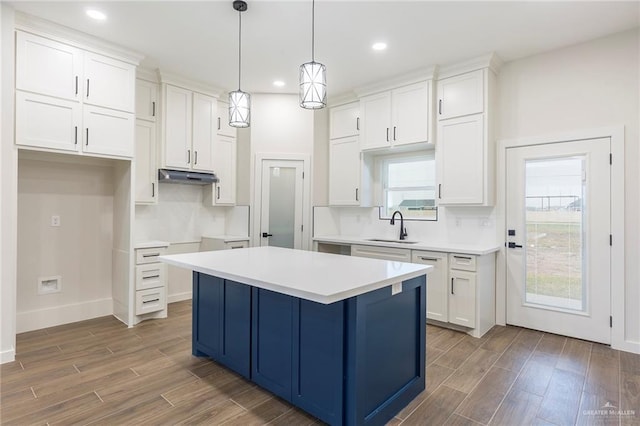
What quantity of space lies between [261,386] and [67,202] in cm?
311

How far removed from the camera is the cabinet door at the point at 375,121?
4429mm

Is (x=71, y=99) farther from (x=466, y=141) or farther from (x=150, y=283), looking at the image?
(x=466, y=141)

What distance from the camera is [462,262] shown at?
3.56m

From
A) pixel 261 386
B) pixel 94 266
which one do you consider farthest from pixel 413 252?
pixel 94 266

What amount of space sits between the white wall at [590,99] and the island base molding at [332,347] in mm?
2304

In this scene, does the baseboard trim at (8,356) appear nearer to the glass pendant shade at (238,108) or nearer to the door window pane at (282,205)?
the glass pendant shade at (238,108)

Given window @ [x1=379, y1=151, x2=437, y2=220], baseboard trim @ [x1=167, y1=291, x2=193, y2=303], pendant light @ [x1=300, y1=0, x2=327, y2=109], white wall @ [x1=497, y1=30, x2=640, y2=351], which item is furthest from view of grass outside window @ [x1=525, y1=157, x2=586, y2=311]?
baseboard trim @ [x1=167, y1=291, x2=193, y2=303]

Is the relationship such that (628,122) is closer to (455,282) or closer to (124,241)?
(455,282)

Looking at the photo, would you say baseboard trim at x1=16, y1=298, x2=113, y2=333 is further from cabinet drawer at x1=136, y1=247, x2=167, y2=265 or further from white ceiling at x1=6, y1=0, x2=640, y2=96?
white ceiling at x1=6, y1=0, x2=640, y2=96

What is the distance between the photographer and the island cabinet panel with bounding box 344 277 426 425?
1.84 metres

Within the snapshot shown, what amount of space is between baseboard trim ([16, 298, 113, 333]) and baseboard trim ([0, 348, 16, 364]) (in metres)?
0.75

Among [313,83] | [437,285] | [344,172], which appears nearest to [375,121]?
[344,172]

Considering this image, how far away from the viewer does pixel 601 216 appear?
327 centimetres

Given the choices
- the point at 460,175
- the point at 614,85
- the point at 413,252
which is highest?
the point at 614,85
